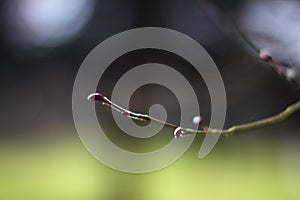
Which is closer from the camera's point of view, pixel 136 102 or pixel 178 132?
pixel 178 132

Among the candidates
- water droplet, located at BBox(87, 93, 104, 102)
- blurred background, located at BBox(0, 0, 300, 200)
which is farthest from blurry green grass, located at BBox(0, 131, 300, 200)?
water droplet, located at BBox(87, 93, 104, 102)

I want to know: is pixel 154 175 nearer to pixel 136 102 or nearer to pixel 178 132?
pixel 136 102

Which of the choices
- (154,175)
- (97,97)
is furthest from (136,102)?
(97,97)

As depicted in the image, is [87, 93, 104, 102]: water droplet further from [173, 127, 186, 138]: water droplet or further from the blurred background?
the blurred background

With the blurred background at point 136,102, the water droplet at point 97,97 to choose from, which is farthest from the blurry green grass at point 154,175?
the water droplet at point 97,97

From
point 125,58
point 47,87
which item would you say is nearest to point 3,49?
point 47,87

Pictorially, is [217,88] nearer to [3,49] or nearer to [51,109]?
[51,109]
